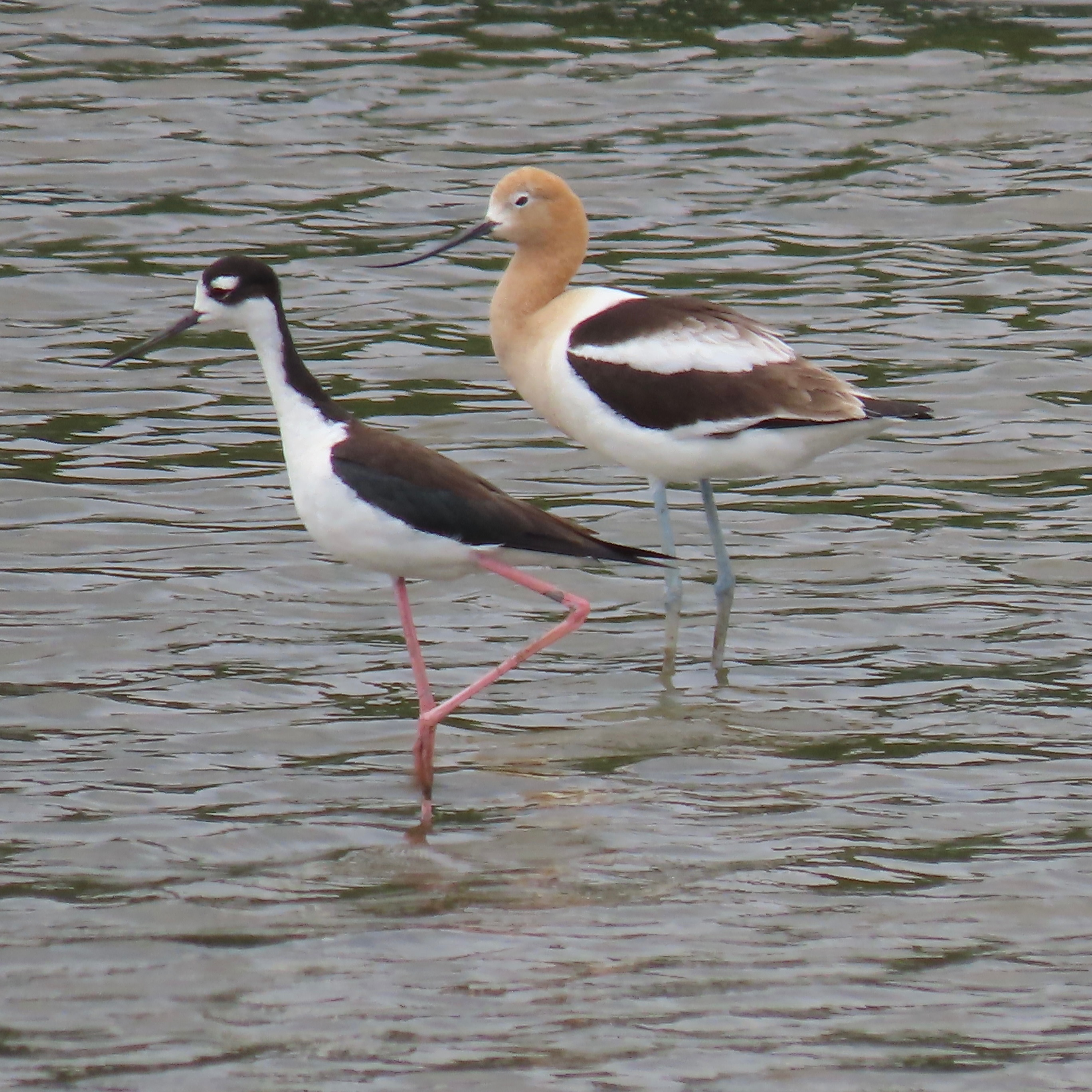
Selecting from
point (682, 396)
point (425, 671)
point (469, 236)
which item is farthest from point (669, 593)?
point (469, 236)

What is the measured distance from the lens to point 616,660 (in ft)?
25.7

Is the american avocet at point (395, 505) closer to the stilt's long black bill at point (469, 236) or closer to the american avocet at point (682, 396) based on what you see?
the american avocet at point (682, 396)

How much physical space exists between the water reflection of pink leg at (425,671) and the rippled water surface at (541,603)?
82 millimetres

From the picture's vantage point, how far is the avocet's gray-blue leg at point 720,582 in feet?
25.7

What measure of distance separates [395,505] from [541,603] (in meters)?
2.03

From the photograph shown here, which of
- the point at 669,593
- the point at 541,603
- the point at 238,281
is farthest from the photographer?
the point at 541,603

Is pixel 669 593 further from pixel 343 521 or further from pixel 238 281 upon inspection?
pixel 238 281

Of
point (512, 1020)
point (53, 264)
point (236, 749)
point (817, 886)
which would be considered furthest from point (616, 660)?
point (53, 264)

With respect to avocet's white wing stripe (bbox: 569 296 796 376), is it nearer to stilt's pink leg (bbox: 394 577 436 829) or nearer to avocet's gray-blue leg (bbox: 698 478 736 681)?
avocet's gray-blue leg (bbox: 698 478 736 681)

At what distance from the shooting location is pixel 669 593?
807 centimetres

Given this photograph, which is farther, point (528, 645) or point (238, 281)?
point (528, 645)

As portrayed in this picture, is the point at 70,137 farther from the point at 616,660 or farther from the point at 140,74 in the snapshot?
the point at 616,660

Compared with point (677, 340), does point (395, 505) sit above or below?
below

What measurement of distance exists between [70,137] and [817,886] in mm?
9427
